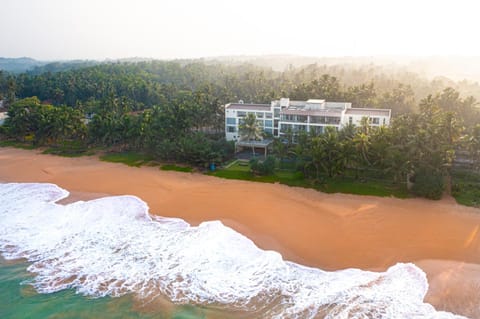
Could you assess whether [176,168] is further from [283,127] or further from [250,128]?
[283,127]

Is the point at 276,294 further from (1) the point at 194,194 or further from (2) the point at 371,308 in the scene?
(1) the point at 194,194

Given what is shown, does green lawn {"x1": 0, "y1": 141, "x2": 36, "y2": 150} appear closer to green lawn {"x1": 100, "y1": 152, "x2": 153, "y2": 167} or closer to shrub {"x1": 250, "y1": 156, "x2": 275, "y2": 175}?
green lawn {"x1": 100, "y1": 152, "x2": 153, "y2": 167}

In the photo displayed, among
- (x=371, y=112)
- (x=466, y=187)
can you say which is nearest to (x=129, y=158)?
(x=371, y=112)

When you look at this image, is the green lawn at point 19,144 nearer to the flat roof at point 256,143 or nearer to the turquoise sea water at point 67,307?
the flat roof at point 256,143

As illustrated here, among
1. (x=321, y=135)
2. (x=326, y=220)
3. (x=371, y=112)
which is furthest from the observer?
(x=371, y=112)

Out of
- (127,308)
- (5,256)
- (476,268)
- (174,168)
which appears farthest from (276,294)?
(174,168)

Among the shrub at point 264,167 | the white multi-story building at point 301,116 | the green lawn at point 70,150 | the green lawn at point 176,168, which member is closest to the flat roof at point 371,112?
the white multi-story building at point 301,116
